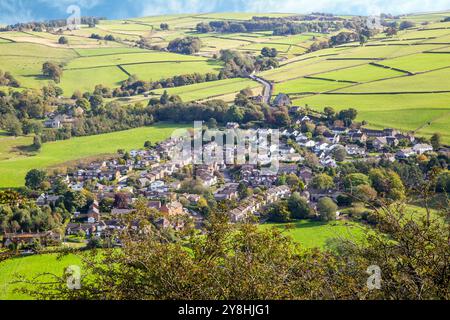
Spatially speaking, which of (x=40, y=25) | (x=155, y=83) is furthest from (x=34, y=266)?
(x=40, y=25)

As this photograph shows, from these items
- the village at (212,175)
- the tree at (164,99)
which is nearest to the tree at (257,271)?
the village at (212,175)

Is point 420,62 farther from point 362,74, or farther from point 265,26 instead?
point 265,26

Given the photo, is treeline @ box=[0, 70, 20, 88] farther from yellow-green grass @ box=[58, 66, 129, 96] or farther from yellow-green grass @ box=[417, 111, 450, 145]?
yellow-green grass @ box=[417, 111, 450, 145]

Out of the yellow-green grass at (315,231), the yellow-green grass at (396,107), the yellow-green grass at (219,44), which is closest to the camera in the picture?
the yellow-green grass at (315,231)

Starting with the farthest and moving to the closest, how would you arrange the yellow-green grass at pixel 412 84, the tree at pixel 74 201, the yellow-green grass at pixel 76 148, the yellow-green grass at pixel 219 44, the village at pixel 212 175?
the yellow-green grass at pixel 219 44 < the yellow-green grass at pixel 412 84 < the yellow-green grass at pixel 76 148 < the tree at pixel 74 201 < the village at pixel 212 175

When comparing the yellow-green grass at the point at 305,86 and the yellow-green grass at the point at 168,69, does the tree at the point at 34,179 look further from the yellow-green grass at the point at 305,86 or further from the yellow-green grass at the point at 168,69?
the yellow-green grass at the point at 168,69

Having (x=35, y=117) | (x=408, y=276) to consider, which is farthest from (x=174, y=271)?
(x=35, y=117)
